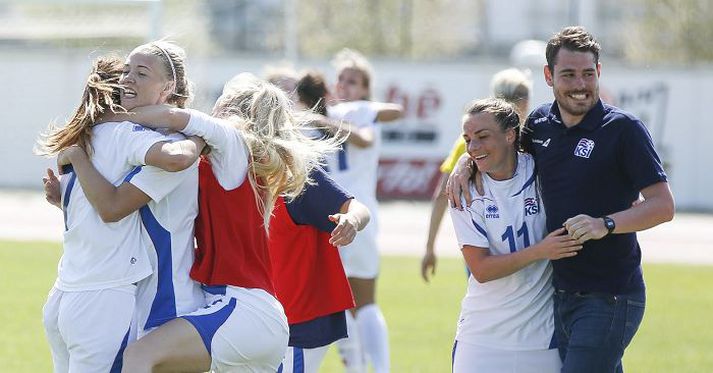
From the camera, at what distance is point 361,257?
26.2 ft

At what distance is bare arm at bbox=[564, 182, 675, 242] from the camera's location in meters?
4.49

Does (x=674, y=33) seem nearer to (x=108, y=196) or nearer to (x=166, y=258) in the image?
(x=166, y=258)

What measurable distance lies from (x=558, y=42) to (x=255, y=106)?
1254 mm

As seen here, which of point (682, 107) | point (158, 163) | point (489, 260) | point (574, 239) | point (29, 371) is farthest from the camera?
point (682, 107)

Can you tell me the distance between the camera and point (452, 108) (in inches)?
992

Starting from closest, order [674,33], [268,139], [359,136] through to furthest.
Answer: [268,139] → [359,136] → [674,33]

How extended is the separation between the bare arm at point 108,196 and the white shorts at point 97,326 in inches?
10.7

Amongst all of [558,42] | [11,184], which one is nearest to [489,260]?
[558,42]

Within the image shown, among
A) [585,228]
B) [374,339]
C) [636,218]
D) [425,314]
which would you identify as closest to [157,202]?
[585,228]

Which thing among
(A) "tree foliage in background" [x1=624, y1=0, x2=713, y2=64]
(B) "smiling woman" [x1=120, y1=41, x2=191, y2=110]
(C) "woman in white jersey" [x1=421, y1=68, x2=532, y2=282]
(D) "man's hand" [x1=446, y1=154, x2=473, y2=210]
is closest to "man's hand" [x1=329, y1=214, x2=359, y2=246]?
(D) "man's hand" [x1=446, y1=154, x2=473, y2=210]

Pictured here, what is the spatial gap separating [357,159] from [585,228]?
12.7ft

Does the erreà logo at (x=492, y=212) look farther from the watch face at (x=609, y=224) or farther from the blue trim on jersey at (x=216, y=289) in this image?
the blue trim on jersey at (x=216, y=289)

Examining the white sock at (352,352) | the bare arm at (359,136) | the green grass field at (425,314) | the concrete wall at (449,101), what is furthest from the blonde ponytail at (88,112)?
the concrete wall at (449,101)

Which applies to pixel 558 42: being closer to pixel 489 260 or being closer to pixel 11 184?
pixel 489 260
